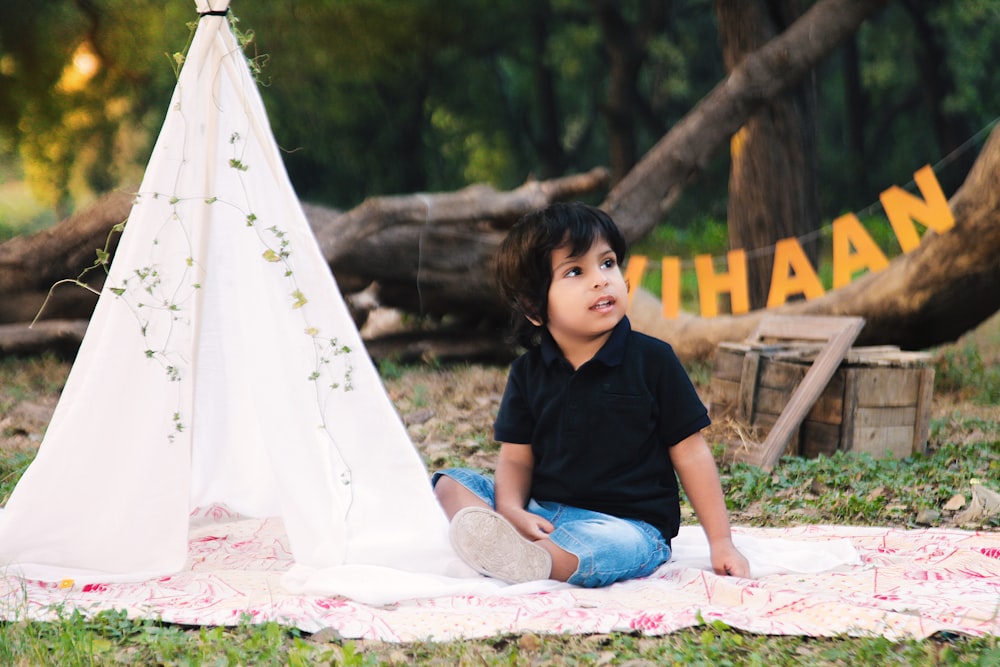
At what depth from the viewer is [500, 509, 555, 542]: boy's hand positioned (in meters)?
3.03

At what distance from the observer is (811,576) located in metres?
2.98

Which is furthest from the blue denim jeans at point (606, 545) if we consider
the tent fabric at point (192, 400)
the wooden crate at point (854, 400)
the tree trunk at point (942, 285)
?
the tree trunk at point (942, 285)

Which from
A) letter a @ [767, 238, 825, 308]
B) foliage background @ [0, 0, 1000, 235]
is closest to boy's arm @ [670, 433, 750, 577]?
letter a @ [767, 238, 825, 308]

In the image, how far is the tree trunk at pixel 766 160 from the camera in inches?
310

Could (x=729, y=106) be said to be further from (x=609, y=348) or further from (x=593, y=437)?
(x=593, y=437)

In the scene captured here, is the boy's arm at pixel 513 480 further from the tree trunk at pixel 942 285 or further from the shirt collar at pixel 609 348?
the tree trunk at pixel 942 285

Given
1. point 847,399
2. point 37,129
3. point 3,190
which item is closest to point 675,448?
point 847,399

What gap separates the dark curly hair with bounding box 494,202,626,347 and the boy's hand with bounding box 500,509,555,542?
0.58 meters

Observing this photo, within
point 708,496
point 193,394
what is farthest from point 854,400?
point 193,394

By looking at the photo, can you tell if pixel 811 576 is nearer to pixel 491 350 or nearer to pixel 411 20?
pixel 491 350

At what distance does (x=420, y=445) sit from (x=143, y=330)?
231 centimetres

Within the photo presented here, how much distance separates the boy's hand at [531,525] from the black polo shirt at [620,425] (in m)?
0.11

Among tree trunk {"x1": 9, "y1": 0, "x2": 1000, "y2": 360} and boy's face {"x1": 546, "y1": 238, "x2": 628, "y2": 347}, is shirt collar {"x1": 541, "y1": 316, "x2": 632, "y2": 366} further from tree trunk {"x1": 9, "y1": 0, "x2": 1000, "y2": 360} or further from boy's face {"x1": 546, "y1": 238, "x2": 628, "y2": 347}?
tree trunk {"x1": 9, "y1": 0, "x2": 1000, "y2": 360}

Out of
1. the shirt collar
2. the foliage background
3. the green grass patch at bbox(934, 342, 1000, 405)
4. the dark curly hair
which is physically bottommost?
the green grass patch at bbox(934, 342, 1000, 405)
